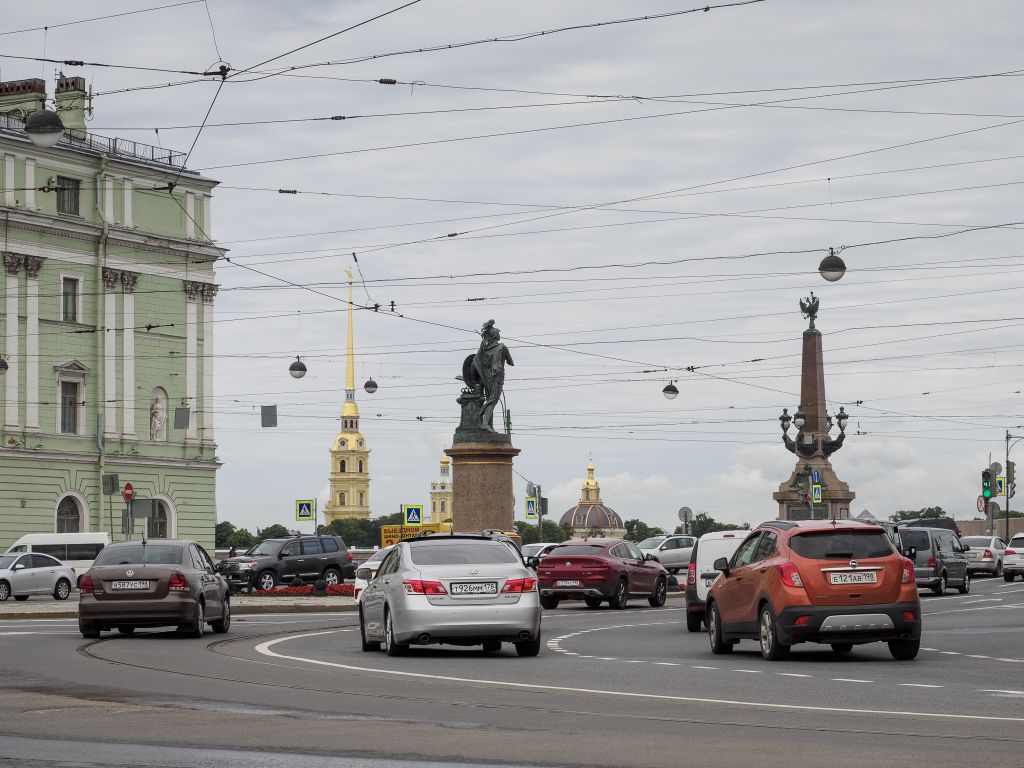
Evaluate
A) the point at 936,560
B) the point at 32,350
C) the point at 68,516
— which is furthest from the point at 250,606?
the point at 68,516

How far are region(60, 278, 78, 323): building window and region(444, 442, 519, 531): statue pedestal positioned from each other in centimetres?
2984

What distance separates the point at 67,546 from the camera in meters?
59.6

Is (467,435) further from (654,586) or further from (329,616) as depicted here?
(329,616)

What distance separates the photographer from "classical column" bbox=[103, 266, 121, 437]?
75.1 meters

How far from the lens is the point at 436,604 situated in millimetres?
20766

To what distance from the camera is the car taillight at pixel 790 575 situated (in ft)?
65.2

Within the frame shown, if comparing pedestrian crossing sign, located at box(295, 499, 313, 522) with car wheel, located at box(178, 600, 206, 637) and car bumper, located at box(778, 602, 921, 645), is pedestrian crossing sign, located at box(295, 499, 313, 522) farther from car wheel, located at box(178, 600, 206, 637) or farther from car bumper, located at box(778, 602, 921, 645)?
car bumper, located at box(778, 602, 921, 645)

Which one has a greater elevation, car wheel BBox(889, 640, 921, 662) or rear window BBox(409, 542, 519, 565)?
rear window BBox(409, 542, 519, 565)

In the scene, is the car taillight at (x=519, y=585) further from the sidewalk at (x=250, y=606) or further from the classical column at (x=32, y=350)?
the classical column at (x=32, y=350)

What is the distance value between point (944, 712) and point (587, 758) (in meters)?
4.33

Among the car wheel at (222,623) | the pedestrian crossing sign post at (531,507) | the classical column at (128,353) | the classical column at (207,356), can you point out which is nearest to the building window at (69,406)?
the classical column at (128,353)

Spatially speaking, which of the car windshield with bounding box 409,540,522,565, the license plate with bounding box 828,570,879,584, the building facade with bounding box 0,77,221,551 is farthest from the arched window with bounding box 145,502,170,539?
the license plate with bounding box 828,570,879,584

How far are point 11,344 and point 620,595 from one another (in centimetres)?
3872

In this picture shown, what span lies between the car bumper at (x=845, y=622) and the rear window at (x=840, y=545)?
1.86 feet
